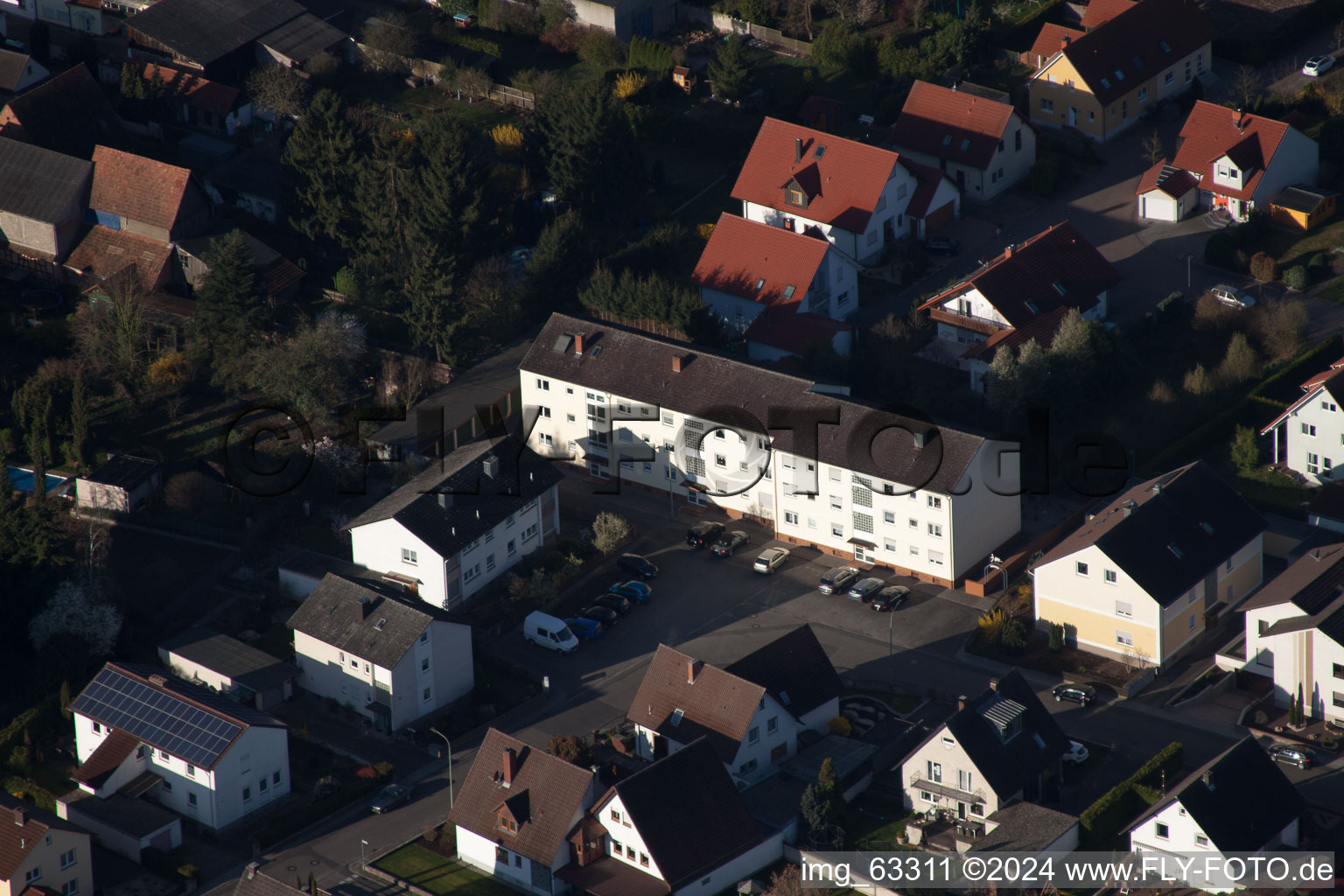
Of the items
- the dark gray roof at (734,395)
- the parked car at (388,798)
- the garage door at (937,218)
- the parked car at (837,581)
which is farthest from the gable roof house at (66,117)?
the parked car at (837,581)

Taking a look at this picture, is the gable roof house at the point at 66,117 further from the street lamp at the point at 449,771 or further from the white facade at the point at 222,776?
the street lamp at the point at 449,771

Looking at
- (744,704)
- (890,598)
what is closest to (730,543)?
(890,598)

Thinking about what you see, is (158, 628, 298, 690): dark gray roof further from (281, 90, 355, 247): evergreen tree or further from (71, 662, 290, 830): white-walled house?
(281, 90, 355, 247): evergreen tree

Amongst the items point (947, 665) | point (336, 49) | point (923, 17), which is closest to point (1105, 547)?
point (947, 665)

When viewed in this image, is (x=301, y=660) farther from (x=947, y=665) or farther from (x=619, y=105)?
(x=619, y=105)

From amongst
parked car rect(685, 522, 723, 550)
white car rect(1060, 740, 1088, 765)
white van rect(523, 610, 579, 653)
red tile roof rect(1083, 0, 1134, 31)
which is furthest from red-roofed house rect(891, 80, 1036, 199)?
white car rect(1060, 740, 1088, 765)
